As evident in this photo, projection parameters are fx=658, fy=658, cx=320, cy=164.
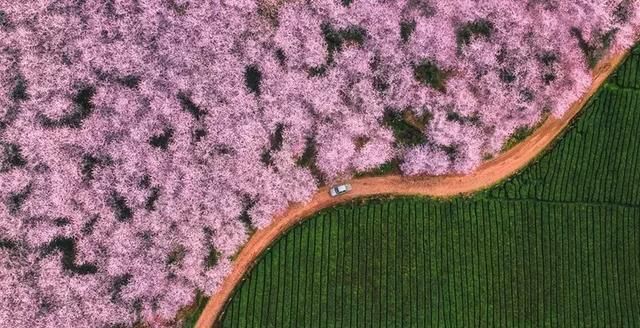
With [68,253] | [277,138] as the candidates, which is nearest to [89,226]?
[68,253]

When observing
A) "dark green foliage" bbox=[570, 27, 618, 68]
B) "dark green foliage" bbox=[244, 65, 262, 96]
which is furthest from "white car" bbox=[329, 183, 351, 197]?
"dark green foliage" bbox=[570, 27, 618, 68]

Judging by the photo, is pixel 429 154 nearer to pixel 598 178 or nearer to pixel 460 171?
pixel 460 171

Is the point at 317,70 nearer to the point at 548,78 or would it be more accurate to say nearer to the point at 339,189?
the point at 339,189

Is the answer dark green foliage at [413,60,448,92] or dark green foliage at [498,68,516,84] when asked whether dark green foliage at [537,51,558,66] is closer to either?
dark green foliage at [498,68,516,84]

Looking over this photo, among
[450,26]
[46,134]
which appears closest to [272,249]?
[46,134]

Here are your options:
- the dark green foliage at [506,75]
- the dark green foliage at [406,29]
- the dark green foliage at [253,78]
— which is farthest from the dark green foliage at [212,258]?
the dark green foliage at [506,75]

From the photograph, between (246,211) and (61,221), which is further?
(61,221)
